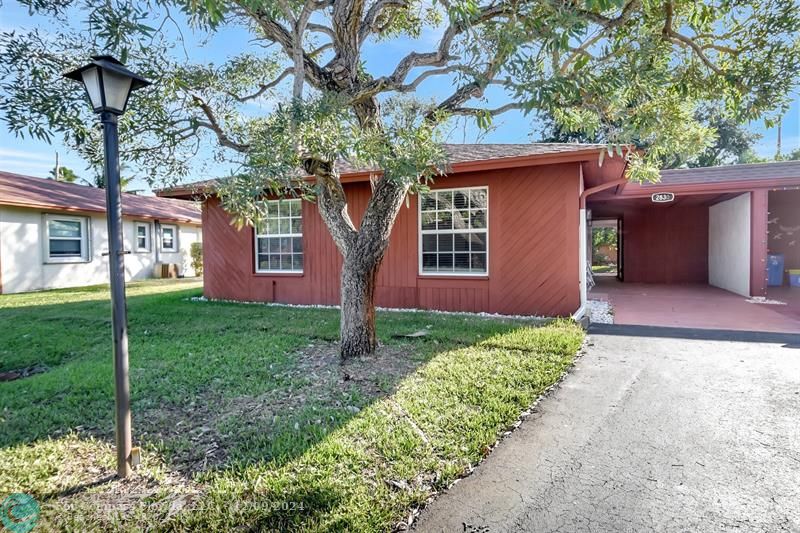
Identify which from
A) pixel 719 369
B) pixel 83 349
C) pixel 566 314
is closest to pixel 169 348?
pixel 83 349

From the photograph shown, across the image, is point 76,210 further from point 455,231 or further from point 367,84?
point 367,84

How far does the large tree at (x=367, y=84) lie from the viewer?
321 centimetres

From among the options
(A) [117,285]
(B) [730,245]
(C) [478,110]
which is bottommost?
(A) [117,285]

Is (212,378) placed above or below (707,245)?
below

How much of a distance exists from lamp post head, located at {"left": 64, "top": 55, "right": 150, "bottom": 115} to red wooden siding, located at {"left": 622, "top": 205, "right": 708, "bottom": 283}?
14028mm

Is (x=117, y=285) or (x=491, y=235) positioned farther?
(x=491, y=235)

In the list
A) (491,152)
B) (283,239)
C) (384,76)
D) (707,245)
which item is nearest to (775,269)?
(707,245)

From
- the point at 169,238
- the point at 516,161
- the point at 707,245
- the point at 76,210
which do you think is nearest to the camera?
the point at 516,161

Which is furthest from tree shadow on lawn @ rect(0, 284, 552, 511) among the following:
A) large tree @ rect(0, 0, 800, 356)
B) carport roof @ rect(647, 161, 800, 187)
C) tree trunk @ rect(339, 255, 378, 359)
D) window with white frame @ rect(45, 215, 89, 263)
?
window with white frame @ rect(45, 215, 89, 263)

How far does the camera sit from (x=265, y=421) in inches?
122

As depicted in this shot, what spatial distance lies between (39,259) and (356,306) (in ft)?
41.3

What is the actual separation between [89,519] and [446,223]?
653cm

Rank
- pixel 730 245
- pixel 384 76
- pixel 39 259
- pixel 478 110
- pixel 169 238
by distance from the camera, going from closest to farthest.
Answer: pixel 478 110 < pixel 384 76 < pixel 730 245 < pixel 39 259 < pixel 169 238

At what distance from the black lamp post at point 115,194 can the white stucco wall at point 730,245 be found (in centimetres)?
1140
